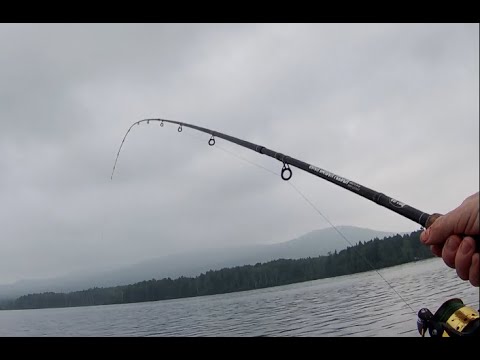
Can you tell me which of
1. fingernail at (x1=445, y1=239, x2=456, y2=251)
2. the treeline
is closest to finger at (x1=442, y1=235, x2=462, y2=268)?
fingernail at (x1=445, y1=239, x2=456, y2=251)

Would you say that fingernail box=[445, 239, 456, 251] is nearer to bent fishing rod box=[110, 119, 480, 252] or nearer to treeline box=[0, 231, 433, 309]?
bent fishing rod box=[110, 119, 480, 252]

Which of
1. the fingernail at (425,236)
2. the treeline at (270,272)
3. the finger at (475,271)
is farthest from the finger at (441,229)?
the treeline at (270,272)

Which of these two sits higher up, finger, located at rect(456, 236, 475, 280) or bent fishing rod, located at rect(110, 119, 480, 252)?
bent fishing rod, located at rect(110, 119, 480, 252)

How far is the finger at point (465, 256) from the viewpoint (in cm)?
137

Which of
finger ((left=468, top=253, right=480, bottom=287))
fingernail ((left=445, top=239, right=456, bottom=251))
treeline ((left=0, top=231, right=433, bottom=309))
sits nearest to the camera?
finger ((left=468, top=253, right=480, bottom=287))

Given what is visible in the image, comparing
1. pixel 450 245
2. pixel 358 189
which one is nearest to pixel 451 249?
pixel 450 245

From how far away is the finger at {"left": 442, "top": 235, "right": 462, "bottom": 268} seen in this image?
4.74 ft

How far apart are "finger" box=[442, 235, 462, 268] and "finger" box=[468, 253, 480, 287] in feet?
0.25

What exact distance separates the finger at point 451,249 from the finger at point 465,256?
0.03 meters

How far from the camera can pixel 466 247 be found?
1376 mm

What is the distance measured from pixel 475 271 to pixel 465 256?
0.24 ft

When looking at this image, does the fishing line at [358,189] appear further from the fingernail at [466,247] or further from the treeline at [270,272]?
the treeline at [270,272]
